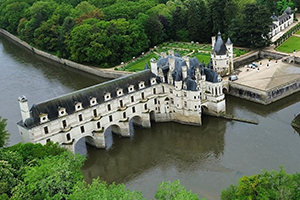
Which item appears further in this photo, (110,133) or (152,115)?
(152,115)

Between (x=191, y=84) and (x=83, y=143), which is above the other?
(x=191, y=84)

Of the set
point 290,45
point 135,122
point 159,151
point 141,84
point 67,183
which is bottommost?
point 159,151

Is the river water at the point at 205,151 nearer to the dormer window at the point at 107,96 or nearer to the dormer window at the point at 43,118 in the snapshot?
the dormer window at the point at 107,96

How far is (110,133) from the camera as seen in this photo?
68.6 meters

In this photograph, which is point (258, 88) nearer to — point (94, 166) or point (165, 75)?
point (165, 75)

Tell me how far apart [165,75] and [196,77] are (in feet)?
16.4

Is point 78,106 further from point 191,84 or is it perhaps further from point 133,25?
point 133,25

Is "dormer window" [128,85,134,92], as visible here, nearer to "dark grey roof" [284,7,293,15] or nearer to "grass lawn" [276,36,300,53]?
"grass lawn" [276,36,300,53]

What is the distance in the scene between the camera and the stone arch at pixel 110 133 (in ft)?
217

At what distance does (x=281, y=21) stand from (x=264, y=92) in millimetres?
40182

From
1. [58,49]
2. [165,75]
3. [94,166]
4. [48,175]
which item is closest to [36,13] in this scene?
[58,49]

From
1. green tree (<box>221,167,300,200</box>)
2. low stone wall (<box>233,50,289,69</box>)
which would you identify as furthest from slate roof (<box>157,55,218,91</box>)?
green tree (<box>221,167,300,200</box>)

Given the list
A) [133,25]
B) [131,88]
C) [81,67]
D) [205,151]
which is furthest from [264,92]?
[81,67]

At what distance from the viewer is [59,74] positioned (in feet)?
332
